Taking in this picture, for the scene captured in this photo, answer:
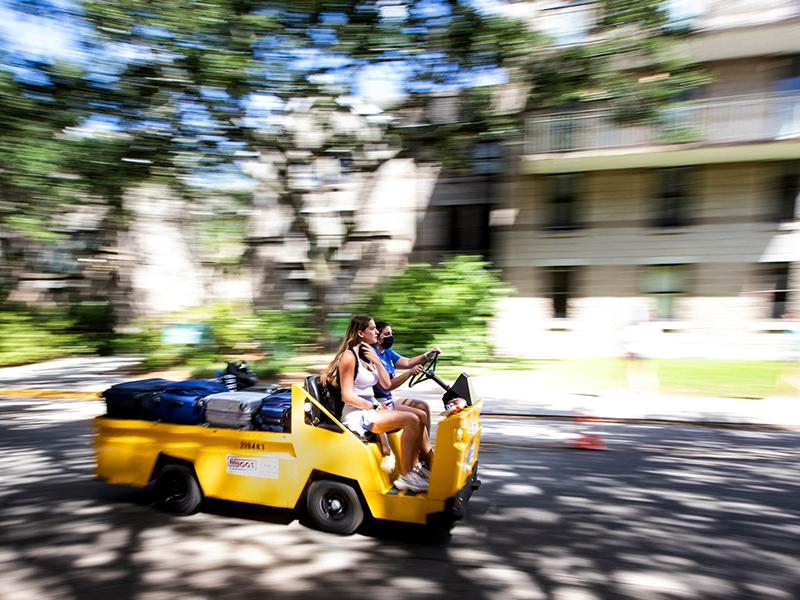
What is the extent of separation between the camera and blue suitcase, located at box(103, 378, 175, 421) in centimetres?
489

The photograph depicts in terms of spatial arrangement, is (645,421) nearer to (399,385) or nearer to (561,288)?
(399,385)

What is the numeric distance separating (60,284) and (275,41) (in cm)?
1371

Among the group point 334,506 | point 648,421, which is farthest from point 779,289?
point 334,506

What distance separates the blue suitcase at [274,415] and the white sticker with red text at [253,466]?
0.24 meters

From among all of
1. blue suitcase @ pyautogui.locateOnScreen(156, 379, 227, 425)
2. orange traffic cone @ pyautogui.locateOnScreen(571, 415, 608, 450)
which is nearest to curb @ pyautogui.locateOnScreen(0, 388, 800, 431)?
orange traffic cone @ pyautogui.locateOnScreen(571, 415, 608, 450)

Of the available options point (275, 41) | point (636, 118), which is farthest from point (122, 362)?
point (636, 118)

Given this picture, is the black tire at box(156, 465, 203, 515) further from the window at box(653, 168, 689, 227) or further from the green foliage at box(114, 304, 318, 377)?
the window at box(653, 168, 689, 227)

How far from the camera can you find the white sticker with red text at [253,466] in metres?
4.37

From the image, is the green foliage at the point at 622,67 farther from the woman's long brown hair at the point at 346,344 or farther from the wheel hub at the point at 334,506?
the wheel hub at the point at 334,506

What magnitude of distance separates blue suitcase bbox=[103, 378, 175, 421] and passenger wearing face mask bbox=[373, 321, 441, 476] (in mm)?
1987

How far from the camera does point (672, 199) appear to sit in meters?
15.4

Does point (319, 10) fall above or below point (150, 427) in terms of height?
above

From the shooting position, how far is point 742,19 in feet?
45.5

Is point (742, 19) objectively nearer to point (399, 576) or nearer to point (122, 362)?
point (399, 576)
